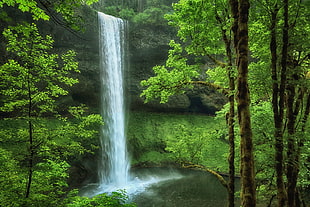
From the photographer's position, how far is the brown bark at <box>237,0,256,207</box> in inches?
150

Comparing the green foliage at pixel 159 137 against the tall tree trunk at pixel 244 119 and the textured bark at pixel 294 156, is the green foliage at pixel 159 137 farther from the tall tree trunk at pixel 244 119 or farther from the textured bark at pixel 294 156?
the tall tree trunk at pixel 244 119

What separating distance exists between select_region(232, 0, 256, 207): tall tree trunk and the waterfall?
764 inches

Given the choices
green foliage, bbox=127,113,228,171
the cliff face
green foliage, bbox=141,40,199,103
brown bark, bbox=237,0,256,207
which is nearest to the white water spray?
the cliff face

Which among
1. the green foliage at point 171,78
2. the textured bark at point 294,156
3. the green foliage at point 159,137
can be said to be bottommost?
the green foliage at point 159,137

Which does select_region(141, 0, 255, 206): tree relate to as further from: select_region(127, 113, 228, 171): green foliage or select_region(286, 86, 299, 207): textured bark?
select_region(127, 113, 228, 171): green foliage

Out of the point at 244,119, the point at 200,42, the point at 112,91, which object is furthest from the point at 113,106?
the point at 244,119

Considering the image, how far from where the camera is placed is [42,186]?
5938 millimetres

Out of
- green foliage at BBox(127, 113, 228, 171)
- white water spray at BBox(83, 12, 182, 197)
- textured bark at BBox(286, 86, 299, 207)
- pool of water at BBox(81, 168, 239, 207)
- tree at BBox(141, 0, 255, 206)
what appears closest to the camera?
textured bark at BBox(286, 86, 299, 207)

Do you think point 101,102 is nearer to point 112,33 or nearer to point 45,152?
point 112,33

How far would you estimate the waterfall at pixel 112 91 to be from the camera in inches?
891

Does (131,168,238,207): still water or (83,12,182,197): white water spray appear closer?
(131,168,238,207): still water

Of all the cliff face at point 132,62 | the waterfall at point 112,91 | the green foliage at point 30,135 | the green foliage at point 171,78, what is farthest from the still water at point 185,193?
the cliff face at point 132,62

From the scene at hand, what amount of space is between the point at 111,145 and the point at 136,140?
3.83 metres

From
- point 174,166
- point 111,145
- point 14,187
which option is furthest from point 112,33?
point 14,187
